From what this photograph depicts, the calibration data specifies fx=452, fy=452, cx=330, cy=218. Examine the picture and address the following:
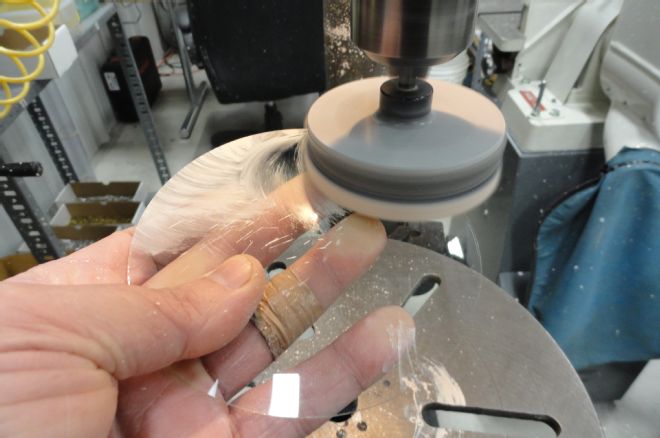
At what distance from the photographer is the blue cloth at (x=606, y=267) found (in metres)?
0.84

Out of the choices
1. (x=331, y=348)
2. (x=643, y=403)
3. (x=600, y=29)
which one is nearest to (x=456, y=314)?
(x=331, y=348)

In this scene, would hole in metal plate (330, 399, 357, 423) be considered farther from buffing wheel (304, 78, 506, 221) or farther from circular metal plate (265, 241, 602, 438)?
buffing wheel (304, 78, 506, 221)

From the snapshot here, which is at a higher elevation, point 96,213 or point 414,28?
point 414,28

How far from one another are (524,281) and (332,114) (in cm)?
85

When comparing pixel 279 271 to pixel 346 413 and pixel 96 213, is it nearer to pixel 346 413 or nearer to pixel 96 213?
pixel 346 413

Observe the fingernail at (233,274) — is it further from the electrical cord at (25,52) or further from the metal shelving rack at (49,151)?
the metal shelving rack at (49,151)

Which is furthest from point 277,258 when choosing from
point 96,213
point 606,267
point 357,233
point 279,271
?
point 96,213

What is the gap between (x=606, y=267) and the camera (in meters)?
0.90

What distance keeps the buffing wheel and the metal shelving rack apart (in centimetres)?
72

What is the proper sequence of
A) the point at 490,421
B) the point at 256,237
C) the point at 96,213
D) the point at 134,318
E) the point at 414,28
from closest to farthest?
the point at 414,28, the point at 134,318, the point at 256,237, the point at 490,421, the point at 96,213

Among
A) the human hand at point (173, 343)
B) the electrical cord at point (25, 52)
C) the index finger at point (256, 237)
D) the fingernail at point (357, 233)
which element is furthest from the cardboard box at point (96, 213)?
the fingernail at point (357, 233)

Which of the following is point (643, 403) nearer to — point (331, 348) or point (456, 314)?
point (456, 314)

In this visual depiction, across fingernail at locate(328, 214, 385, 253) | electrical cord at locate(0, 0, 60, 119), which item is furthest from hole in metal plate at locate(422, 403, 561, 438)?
electrical cord at locate(0, 0, 60, 119)

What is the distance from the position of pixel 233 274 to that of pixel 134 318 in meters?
0.11
